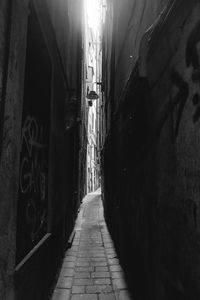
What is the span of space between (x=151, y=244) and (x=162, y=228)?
565mm

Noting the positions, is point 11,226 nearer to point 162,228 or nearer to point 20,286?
point 20,286

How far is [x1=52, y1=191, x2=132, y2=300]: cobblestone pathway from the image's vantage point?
15.3ft

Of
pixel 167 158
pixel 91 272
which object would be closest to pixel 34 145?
pixel 167 158

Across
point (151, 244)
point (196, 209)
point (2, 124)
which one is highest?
point (2, 124)

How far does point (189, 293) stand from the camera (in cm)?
246

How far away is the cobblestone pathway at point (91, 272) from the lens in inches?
184

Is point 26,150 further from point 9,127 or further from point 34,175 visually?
point 9,127

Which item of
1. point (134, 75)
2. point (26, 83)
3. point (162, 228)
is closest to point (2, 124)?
point (26, 83)

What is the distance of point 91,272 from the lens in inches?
227

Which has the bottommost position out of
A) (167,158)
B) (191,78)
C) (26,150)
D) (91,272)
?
(91,272)

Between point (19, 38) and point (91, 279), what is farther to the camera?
point (91, 279)

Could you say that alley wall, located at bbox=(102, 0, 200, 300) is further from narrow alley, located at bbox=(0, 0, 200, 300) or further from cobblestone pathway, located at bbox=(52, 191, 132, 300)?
cobblestone pathway, located at bbox=(52, 191, 132, 300)

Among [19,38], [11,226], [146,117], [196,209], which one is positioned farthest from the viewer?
[146,117]

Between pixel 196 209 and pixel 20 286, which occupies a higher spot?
pixel 196 209
